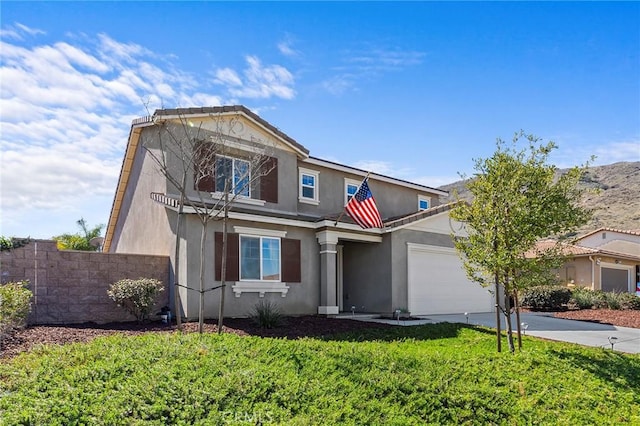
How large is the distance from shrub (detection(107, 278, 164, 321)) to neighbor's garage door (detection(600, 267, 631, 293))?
25.3m

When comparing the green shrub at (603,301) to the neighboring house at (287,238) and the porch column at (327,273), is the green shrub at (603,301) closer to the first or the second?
the neighboring house at (287,238)

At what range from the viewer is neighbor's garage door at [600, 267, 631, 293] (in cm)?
2727

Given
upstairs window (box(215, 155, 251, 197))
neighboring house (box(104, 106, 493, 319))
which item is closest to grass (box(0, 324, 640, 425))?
neighboring house (box(104, 106, 493, 319))

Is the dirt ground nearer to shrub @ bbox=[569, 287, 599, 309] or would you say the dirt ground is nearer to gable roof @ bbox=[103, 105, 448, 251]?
shrub @ bbox=[569, 287, 599, 309]

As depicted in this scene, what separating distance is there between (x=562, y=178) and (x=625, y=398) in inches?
160

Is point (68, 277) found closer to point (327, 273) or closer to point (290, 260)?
point (290, 260)

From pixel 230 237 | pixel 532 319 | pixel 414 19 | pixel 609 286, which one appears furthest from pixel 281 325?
pixel 609 286

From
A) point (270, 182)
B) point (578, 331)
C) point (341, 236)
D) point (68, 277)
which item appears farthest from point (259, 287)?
point (578, 331)

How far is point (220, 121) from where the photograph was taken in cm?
1495

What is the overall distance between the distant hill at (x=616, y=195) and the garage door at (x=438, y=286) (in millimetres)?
24516

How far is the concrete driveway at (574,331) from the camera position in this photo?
12.0 meters

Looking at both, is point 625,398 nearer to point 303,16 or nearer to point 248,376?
point 248,376

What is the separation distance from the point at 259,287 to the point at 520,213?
8126 mm

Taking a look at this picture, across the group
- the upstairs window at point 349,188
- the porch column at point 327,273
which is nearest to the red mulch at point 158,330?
the porch column at point 327,273
